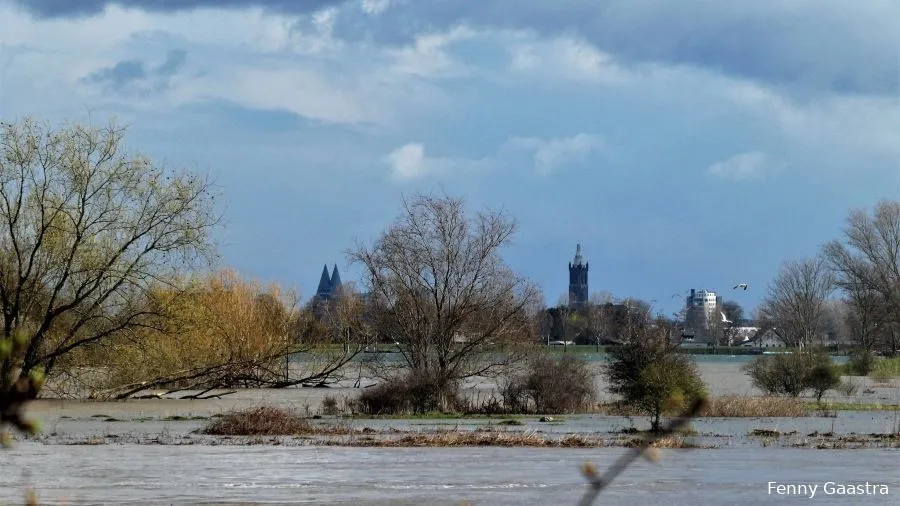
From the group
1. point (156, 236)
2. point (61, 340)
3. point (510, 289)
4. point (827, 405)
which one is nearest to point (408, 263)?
point (510, 289)

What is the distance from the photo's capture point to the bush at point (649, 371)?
113ft

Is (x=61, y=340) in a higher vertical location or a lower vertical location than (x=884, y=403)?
higher

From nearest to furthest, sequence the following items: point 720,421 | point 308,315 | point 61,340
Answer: point 720,421 → point 61,340 → point 308,315

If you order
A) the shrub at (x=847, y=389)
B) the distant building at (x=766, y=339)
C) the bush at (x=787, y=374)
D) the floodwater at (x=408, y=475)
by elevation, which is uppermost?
the distant building at (x=766, y=339)

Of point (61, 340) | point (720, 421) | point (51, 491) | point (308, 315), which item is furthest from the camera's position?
point (308, 315)

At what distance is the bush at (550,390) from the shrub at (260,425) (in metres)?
10.5

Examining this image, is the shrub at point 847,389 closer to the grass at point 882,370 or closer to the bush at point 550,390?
the grass at point 882,370

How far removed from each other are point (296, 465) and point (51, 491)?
6.60 meters

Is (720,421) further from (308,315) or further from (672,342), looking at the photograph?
(308,315)

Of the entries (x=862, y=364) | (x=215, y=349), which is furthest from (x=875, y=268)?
(x=215, y=349)

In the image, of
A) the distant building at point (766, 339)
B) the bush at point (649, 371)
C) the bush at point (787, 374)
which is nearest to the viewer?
the bush at point (649, 371)

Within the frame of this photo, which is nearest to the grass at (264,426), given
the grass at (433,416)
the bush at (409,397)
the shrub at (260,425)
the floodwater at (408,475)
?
the shrub at (260,425)

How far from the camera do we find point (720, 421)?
3972 centimetres

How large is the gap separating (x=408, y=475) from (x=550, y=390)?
19.6 m
